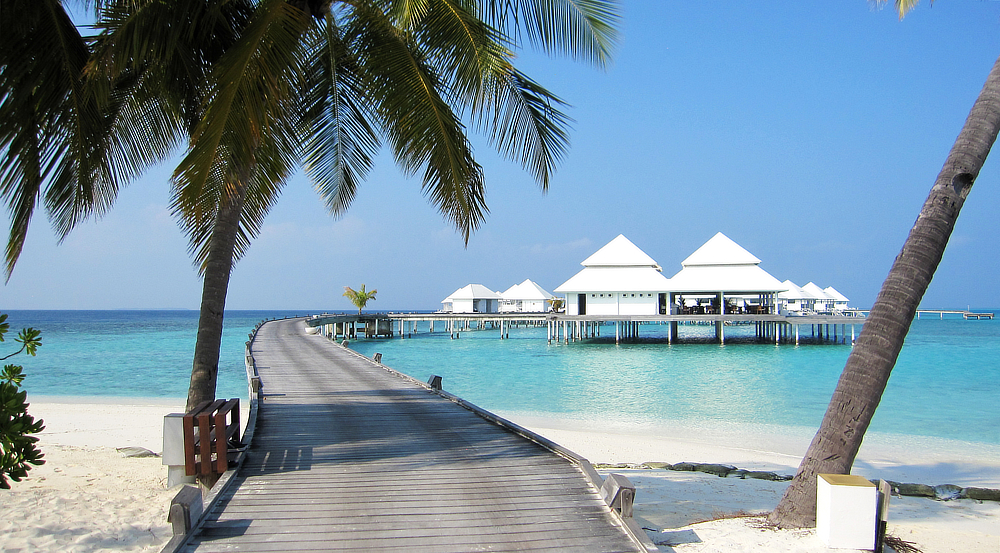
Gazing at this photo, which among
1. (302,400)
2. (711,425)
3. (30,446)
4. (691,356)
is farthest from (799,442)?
(691,356)

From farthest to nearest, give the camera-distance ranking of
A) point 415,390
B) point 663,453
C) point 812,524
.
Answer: point 663,453
point 415,390
point 812,524

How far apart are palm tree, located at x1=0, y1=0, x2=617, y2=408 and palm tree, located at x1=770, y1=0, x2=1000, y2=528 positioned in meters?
3.18

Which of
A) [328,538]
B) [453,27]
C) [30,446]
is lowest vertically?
[328,538]

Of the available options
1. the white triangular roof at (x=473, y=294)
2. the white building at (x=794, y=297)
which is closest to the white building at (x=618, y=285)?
the white building at (x=794, y=297)

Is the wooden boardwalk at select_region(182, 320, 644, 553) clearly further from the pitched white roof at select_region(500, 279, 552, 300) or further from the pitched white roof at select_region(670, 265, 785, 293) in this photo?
the pitched white roof at select_region(500, 279, 552, 300)

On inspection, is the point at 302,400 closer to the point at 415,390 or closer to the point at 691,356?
the point at 415,390

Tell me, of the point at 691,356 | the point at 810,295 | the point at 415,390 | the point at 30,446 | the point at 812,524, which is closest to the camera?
the point at 30,446

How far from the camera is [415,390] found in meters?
10.9

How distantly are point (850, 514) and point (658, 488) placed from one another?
411cm

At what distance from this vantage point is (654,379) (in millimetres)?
23172

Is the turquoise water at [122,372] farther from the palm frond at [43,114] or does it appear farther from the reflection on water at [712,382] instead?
the palm frond at [43,114]

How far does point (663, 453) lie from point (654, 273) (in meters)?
27.3

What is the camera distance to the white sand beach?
5609 millimetres

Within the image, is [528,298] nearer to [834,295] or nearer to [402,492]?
[834,295]
